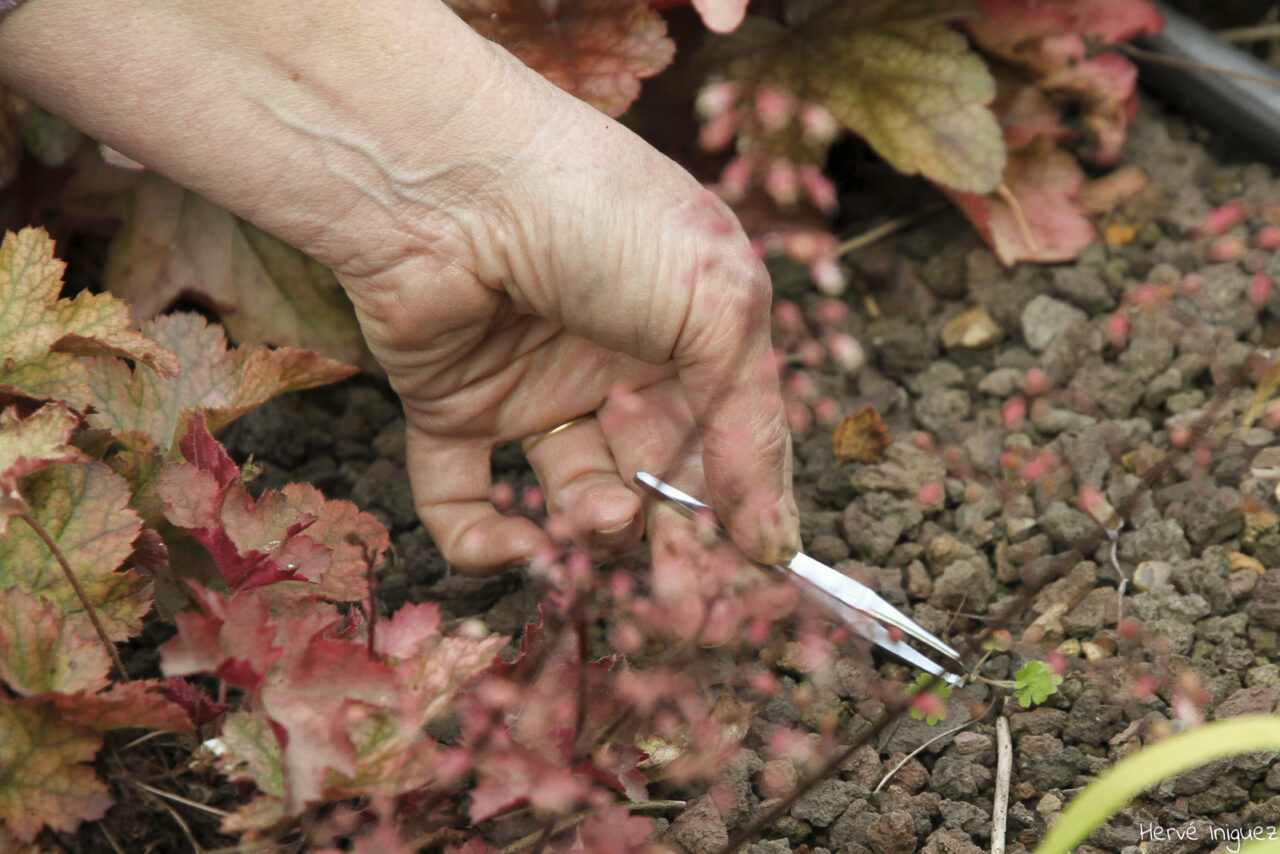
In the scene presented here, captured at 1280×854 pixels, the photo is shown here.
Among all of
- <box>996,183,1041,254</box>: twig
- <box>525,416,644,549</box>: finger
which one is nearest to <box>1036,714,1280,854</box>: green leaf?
<box>525,416,644,549</box>: finger

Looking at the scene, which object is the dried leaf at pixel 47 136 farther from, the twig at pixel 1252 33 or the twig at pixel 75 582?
the twig at pixel 1252 33

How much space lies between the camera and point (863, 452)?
1.79 metres

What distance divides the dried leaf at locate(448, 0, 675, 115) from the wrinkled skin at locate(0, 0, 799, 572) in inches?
9.1

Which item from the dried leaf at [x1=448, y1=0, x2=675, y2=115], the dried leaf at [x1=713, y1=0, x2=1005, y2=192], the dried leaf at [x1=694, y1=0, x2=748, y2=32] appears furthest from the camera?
the dried leaf at [x1=713, y1=0, x2=1005, y2=192]

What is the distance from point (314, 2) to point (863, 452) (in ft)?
3.34

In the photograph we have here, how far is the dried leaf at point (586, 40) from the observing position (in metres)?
1.71

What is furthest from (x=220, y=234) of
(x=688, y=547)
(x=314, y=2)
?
(x=688, y=547)

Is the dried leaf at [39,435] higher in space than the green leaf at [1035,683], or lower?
higher

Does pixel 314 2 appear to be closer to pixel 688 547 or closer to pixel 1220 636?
pixel 688 547

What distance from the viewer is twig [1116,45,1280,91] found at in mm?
2045

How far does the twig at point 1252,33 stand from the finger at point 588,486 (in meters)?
1.60

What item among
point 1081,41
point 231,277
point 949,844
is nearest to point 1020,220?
point 1081,41

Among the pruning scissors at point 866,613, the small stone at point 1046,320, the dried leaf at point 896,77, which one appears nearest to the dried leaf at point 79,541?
the pruning scissors at point 866,613

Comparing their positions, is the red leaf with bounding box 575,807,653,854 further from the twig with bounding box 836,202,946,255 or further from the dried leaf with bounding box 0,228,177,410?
the twig with bounding box 836,202,946,255
